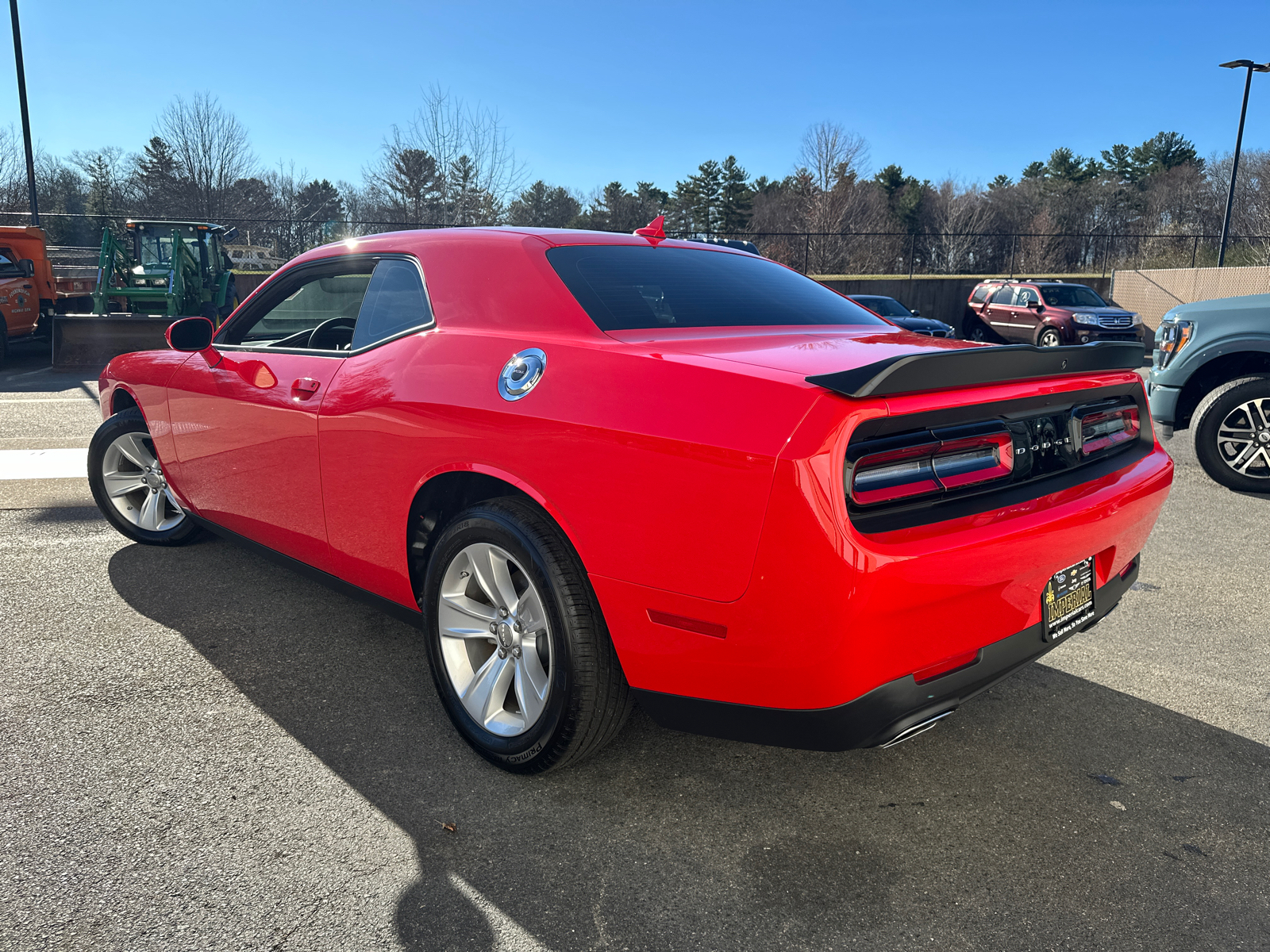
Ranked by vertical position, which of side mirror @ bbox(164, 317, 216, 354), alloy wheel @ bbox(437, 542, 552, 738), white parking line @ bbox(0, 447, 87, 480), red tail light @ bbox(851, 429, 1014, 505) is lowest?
white parking line @ bbox(0, 447, 87, 480)

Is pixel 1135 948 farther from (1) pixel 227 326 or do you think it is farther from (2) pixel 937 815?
(1) pixel 227 326

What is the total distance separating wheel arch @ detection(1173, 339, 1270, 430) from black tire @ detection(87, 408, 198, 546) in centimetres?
691

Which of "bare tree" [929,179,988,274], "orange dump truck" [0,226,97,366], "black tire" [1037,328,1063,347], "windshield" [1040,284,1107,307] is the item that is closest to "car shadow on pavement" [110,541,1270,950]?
"orange dump truck" [0,226,97,366]

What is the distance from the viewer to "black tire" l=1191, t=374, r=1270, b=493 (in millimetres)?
6430

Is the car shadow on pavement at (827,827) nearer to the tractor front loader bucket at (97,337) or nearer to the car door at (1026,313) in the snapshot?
the tractor front loader bucket at (97,337)

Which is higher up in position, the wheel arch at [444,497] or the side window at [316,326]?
the side window at [316,326]

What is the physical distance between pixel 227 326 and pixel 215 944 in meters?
2.71

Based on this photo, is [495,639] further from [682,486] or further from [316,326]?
[316,326]

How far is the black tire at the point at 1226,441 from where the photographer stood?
21.1ft

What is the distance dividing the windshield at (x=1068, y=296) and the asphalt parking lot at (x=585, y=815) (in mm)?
19754

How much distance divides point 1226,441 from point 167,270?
18.8m

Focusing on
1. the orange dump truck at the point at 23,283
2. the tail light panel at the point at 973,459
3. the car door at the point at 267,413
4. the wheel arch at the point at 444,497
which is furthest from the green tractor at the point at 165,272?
the tail light panel at the point at 973,459

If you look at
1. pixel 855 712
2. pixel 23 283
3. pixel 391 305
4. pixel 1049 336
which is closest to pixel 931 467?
pixel 855 712

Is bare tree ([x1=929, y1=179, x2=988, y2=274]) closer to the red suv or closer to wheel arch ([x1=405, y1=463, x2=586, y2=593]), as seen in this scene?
the red suv
